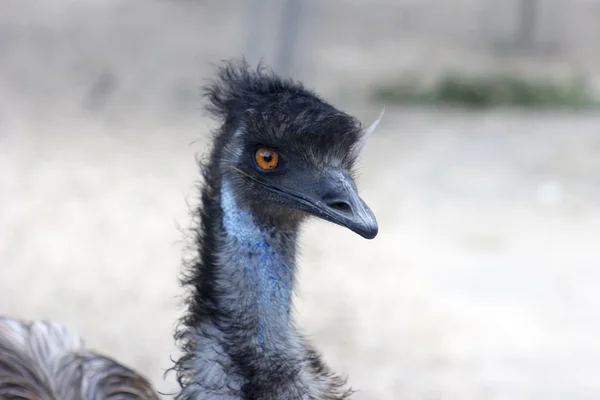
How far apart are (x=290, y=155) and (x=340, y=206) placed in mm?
200

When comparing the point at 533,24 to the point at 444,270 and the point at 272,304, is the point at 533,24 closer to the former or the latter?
the point at 444,270

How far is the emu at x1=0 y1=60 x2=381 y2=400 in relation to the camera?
2395 mm

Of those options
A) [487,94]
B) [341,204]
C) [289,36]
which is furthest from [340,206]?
[487,94]

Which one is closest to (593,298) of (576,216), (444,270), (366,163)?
(444,270)

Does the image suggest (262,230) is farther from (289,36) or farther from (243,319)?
(289,36)

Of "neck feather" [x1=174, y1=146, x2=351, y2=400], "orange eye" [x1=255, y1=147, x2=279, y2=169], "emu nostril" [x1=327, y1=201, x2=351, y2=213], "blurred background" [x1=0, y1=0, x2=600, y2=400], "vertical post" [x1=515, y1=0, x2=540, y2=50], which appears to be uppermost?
"vertical post" [x1=515, y1=0, x2=540, y2=50]

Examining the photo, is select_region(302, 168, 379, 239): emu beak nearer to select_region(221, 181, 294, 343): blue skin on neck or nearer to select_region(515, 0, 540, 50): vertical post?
select_region(221, 181, 294, 343): blue skin on neck

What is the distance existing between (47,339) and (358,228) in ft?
5.10

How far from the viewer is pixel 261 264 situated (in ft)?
8.11

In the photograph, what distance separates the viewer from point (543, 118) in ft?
29.7

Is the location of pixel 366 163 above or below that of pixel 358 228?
above

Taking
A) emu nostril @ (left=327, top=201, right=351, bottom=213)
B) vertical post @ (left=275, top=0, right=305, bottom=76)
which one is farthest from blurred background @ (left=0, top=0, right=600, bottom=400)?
emu nostril @ (left=327, top=201, right=351, bottom=213)

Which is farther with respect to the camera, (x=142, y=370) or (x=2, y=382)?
(x=142, y=370)

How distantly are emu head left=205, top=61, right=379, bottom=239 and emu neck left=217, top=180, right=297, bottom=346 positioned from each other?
0.05 m
